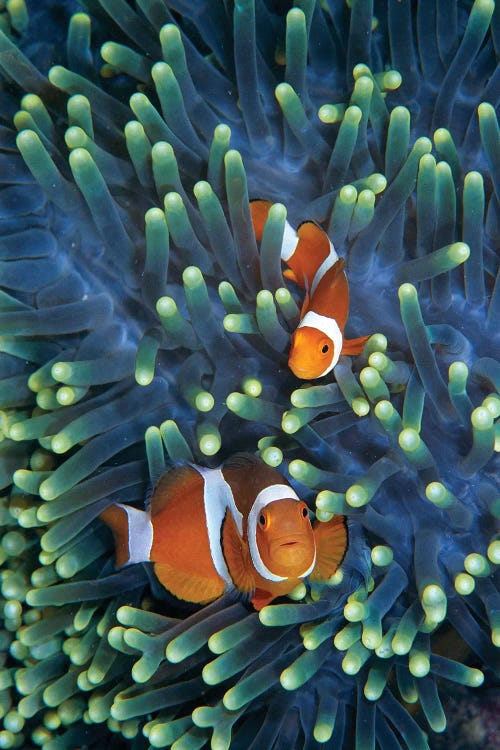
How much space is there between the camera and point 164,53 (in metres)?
1.45

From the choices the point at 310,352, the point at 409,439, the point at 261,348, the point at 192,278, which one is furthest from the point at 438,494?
the point at 192,278

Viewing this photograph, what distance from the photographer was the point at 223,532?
1351 mm

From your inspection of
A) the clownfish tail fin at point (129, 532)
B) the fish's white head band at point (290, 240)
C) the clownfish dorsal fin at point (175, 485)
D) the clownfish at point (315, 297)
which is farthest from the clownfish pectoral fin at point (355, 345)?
the clownfish tail fin at point (129, 532)

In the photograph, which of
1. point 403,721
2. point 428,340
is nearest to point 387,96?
point 428,340

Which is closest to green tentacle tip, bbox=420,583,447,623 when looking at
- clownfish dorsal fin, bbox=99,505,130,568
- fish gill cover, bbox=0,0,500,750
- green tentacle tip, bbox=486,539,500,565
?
fish gill cover, bbox=0,0,500,750

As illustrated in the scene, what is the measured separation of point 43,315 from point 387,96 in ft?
3.01

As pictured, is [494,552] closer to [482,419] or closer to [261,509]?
[482,419]

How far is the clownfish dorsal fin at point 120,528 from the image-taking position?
56.7 inches

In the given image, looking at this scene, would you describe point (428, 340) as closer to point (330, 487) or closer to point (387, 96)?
point (330, 487)

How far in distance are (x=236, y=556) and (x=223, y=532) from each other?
0.18ft

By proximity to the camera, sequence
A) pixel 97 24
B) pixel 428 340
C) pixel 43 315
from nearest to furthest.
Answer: pixel 428 340
pixel 43 315
pixel 97 24

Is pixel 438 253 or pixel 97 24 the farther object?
pixel 97 24

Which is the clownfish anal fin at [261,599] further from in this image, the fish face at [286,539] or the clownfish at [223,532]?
the fish face at [286,539]

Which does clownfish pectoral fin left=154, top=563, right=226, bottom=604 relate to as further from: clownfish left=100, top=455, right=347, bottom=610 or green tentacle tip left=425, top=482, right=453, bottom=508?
green tentacle tip left=425, top=482, right=453, bottom=508
